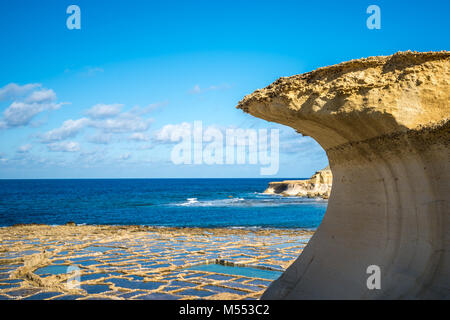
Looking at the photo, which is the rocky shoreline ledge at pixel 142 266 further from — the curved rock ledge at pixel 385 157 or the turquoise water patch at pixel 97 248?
the curved rock ledge at pixel 385 157

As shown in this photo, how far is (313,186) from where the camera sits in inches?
2472

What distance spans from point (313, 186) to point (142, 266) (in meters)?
52.2

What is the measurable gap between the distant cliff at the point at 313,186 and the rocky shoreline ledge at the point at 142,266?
3992cm

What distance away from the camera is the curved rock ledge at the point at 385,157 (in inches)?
181

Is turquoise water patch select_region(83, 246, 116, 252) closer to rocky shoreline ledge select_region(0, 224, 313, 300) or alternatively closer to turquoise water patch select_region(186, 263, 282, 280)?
rocky shoreline ledge select_region(0, 224, 313, 300)

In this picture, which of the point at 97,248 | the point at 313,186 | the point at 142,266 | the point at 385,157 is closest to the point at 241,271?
the point at 142,266

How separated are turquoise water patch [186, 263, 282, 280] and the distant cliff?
43.8 m

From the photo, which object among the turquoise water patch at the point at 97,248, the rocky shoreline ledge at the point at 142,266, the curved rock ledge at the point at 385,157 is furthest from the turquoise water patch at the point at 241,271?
the curved rock ledge at the point at 385,157

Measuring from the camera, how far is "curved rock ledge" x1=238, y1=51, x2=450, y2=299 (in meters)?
4.59

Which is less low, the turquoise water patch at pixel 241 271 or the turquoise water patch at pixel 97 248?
the turquoise water patch at pixel 241 271

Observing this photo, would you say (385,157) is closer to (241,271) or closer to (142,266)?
(241,271)

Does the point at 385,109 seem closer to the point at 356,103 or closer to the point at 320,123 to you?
the point at 356,103
